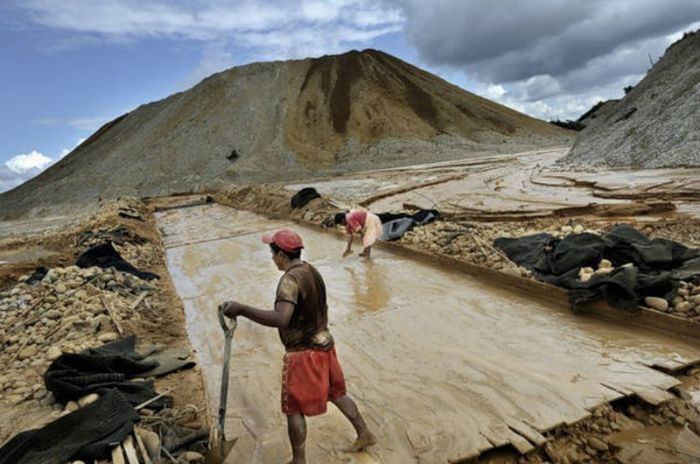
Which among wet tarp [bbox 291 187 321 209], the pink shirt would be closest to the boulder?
the pink shirt

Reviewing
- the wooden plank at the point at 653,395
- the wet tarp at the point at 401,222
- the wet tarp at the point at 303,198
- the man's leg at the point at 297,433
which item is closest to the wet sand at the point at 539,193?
the wet tarp at the point at 401,222

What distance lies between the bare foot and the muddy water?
0.17 feet

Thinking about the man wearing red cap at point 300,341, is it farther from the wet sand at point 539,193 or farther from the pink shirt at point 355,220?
the wet sand at point 539,193

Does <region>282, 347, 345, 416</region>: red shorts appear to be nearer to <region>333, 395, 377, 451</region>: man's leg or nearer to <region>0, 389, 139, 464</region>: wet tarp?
<region>333, 395, 377, 451</region>: man's leg

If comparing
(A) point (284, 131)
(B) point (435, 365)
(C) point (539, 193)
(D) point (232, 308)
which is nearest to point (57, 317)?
(D) point (232, 308)

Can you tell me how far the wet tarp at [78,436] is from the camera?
3381 mm

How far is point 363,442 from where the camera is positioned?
3611 mm

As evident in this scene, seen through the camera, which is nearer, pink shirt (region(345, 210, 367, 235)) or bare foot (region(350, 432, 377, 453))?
bare foot (region(350, 432, 377, 453))

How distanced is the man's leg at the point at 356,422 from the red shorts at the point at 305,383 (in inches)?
7.7

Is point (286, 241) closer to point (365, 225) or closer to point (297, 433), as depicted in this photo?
point (297, 433)

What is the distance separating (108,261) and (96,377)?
5.70 m

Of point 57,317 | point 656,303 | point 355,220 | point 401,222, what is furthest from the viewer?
point 401,222

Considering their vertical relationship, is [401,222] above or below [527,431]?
above

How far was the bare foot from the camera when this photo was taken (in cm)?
360
